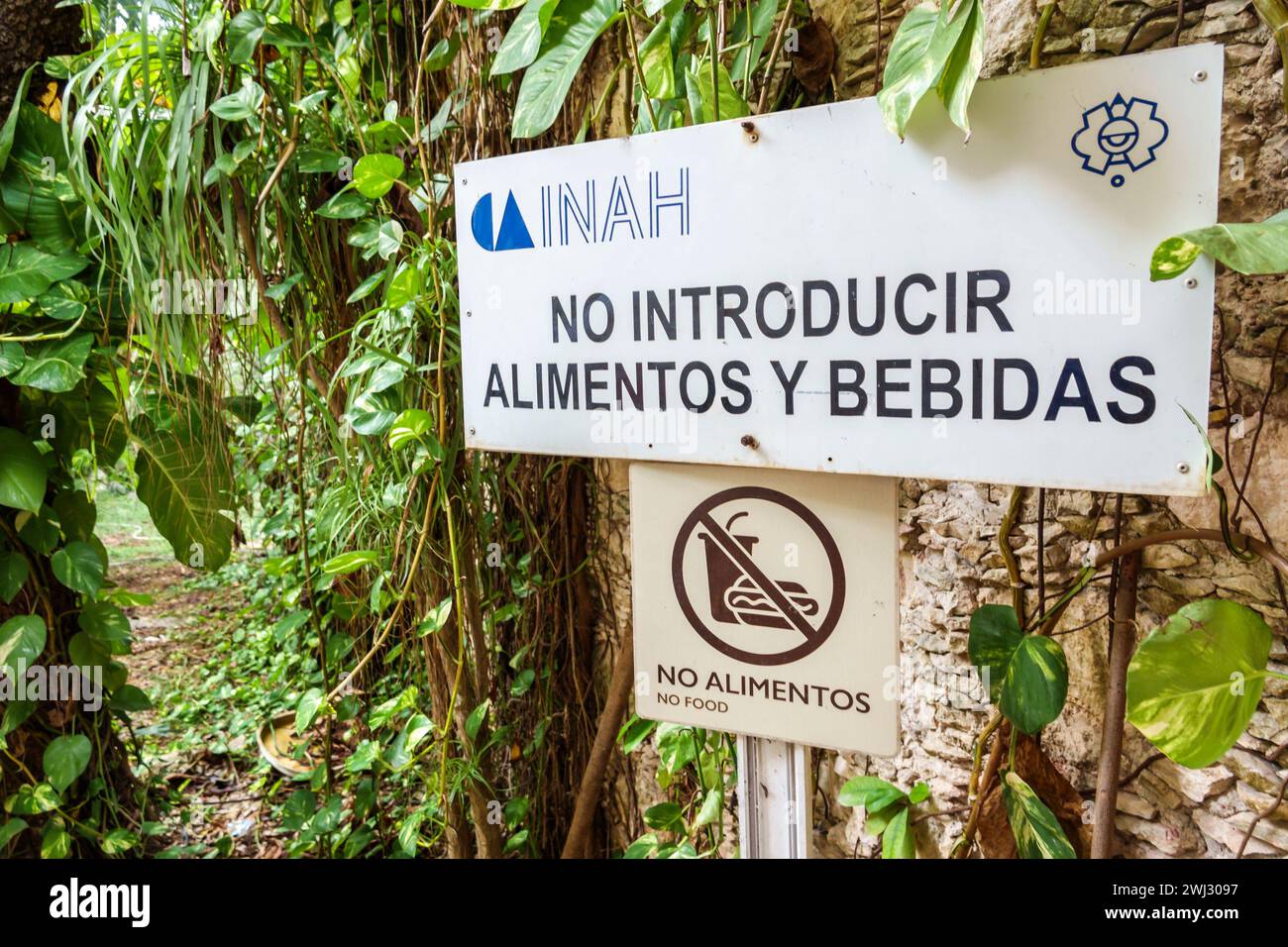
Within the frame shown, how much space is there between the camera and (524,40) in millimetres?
889

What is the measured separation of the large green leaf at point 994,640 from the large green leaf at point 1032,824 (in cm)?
10

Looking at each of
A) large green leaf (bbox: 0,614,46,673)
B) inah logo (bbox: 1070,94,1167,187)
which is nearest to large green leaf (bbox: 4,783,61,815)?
large green leaf (bbox: 0,614,46,673)

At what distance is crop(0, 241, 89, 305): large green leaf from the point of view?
1.22 metres

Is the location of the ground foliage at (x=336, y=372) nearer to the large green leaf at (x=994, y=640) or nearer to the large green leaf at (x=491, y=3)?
the large green leaf at (x=491, y=3)

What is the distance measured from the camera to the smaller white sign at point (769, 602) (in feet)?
2.48

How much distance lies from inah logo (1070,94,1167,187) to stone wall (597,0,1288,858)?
0.30m

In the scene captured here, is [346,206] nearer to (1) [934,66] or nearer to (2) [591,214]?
(2) [591,214]

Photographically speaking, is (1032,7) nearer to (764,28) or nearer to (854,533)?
(764,28)

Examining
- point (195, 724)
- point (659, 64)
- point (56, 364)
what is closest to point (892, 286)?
point (659, 64)

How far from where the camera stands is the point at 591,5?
0.88 m

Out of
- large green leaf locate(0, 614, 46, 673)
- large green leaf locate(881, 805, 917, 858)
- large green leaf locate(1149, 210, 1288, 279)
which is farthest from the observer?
large green leaf locate(0, 614, 46, 673)

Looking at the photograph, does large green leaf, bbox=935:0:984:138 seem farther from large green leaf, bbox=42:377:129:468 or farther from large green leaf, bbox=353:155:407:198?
large green leaf, bbox=42:377:129:468

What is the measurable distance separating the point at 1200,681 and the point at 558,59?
84 centimetres

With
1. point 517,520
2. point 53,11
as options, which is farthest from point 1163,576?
point 53,11
